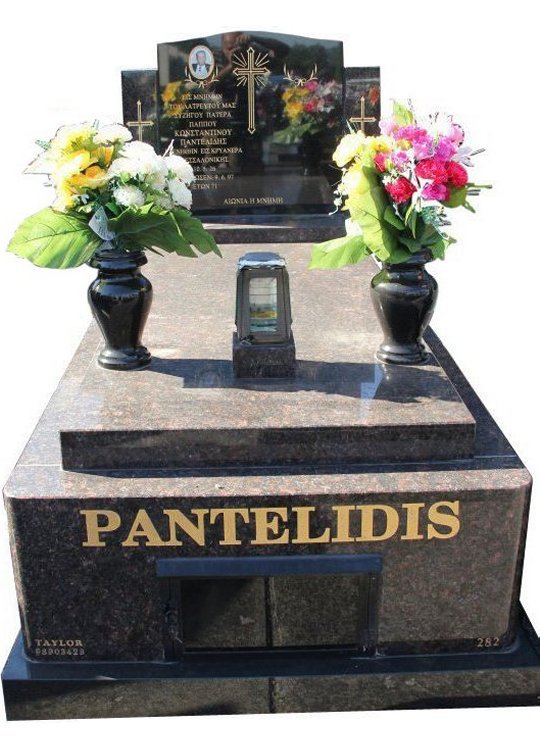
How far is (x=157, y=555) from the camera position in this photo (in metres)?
4.41

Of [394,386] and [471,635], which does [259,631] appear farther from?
[394,386]

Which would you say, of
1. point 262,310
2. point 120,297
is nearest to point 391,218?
point 262,310

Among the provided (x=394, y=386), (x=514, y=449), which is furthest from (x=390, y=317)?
(x=514, y=449)

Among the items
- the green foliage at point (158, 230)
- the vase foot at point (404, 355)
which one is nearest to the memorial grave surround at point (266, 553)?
the vase foot at point (404, 355)

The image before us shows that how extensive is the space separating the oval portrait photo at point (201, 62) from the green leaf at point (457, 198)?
3466 mm

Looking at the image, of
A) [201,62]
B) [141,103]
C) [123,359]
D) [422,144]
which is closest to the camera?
[422,144]

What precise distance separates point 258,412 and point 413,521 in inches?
34.5

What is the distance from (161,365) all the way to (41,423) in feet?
2.25

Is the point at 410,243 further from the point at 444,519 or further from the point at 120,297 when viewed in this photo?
the point at 120,297

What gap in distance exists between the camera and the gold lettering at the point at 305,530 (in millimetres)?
4344

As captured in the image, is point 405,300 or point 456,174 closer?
point 456,174

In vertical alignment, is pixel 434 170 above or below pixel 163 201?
above

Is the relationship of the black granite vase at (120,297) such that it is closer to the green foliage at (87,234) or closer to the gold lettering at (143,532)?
the green foliage at (87,234)

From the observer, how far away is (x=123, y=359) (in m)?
5.05
